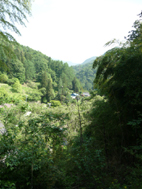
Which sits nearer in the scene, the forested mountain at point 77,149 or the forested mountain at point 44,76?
the forested mountain at point 77,149

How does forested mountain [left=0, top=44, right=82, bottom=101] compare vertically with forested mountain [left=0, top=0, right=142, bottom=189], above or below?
above

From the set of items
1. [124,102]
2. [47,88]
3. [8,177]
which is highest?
[47,88]

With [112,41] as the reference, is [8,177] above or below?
below

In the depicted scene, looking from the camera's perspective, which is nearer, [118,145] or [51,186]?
[51,186]

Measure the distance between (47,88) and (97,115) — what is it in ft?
135

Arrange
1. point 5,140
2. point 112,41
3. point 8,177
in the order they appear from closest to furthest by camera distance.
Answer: point 8,177 < point 5,140 < point 112,41

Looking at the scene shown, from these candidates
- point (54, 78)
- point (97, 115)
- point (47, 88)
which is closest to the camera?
point (97, 115)

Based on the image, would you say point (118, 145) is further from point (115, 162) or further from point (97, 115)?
point (97, 115)

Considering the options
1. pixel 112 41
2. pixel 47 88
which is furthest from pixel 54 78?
pixel 112 41

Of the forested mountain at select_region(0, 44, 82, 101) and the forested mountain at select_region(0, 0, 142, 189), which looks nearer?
the forested mountain at select_region(0, 0, 142, 189)

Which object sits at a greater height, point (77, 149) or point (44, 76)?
point (44, 76)

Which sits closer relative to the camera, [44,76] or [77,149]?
[77,149]

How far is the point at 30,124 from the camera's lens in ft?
7.17

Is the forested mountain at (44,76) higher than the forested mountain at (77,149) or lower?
higher
